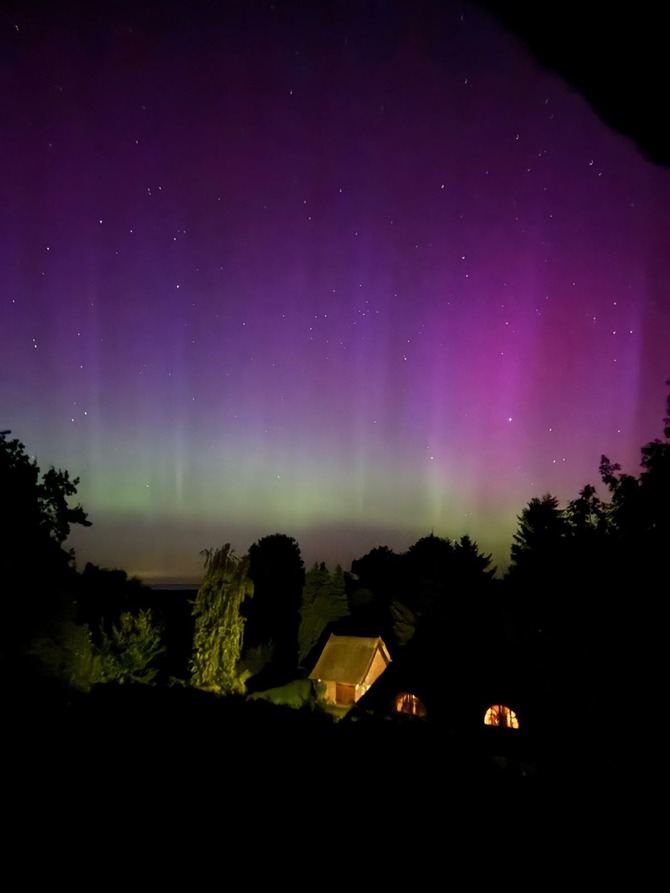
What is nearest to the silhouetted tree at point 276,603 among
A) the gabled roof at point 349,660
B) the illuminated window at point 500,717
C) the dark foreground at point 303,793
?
the gabled roof at point 349,660

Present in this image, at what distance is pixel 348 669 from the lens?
33.3 m

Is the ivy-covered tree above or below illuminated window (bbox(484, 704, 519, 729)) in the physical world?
above

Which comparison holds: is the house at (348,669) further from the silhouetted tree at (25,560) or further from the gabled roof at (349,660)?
the silhouetted tree at (25,560)

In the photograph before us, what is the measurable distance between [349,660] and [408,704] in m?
9.80

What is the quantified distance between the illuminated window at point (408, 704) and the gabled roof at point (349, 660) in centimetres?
841

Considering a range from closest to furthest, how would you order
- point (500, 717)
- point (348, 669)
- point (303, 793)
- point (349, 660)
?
point (303, 793) < point (500, 717) < point (348, 669) < point (349, 660)

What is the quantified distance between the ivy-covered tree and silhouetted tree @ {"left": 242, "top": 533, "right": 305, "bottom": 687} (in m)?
20.7

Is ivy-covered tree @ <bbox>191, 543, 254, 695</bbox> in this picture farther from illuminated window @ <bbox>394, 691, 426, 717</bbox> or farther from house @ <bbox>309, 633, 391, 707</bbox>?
house @ <bbox>309, 633, 391, 707</bbox>

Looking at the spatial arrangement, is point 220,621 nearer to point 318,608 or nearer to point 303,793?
point 303,793

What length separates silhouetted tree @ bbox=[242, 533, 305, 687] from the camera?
171 feet

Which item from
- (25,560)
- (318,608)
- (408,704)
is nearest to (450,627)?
(408,704)

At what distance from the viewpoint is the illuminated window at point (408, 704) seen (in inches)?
951

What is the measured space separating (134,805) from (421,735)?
391 centimetres

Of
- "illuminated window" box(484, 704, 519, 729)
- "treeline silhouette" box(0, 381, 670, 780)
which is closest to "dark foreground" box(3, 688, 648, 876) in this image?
"treeline silhouette" box(0, 381, 670, 780)
